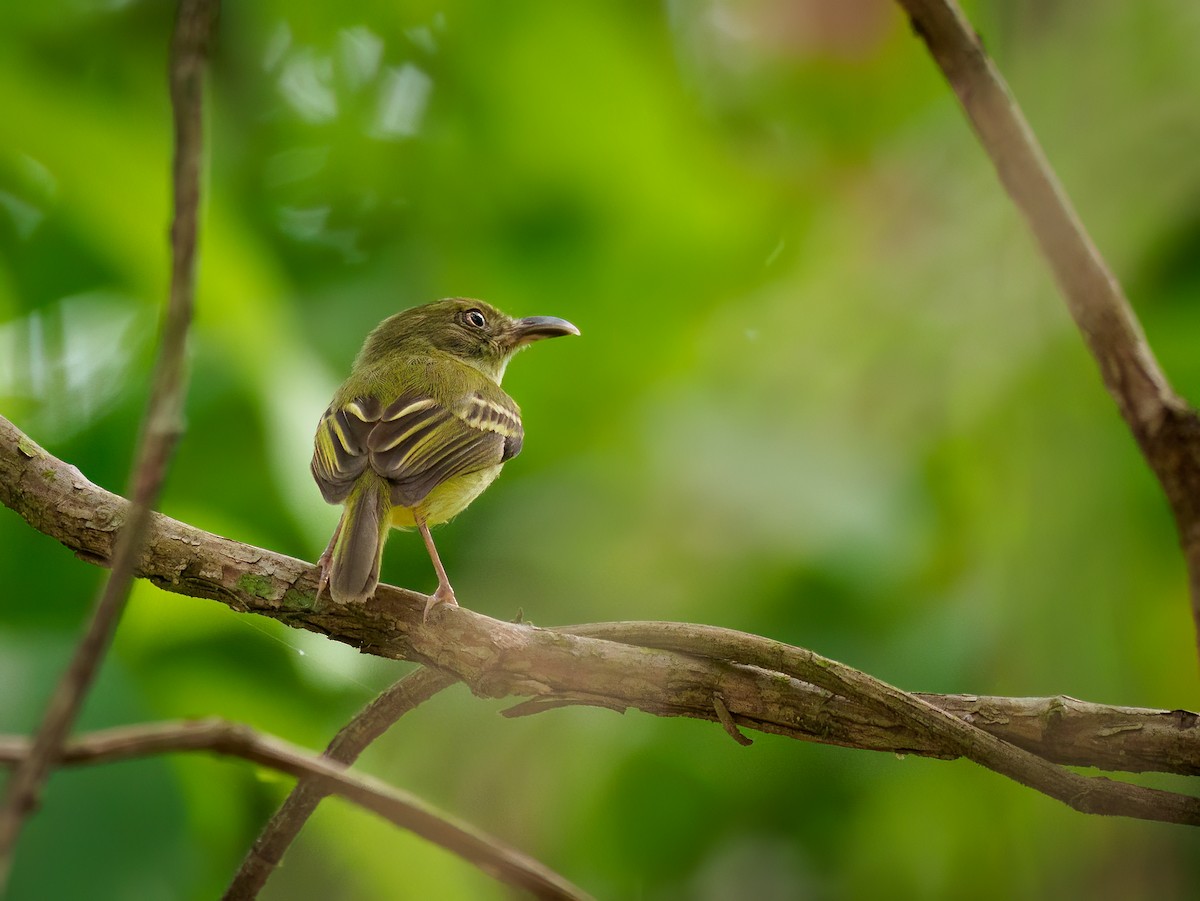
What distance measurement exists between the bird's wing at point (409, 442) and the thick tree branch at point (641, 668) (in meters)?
0.61

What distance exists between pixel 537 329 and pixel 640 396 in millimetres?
573

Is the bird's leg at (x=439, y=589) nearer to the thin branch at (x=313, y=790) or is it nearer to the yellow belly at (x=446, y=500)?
the yellow belly at (x=446, y=500)

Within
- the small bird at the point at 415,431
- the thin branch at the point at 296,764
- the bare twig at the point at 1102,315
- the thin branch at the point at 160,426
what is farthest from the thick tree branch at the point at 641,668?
the thin branch at the point at 160,426

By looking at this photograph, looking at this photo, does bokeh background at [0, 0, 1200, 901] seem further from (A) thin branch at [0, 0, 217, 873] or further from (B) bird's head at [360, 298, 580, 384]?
(A) thin branch at [0, 0, 217, 873]

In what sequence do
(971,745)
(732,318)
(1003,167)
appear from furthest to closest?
(732,318) < (971,745) < (1003,167)

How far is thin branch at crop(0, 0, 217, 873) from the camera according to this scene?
3.35 ft

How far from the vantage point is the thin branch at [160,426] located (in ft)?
3.35

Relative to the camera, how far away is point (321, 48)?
508 cm

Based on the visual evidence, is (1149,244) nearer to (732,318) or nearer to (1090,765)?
(732,318)

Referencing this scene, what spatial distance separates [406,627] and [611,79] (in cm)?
323

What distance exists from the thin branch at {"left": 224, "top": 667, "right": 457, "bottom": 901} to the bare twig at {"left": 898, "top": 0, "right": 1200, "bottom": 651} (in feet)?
4.30

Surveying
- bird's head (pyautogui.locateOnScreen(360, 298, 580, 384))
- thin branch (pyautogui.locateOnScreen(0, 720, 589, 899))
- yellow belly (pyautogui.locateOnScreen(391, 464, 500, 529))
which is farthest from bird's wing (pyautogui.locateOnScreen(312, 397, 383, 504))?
thin branch (pyautogui.locateOnScreen(0, 720, 589, 899))

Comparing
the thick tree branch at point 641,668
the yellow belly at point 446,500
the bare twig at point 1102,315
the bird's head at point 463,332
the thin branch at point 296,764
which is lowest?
the yellow belly at point 446,500

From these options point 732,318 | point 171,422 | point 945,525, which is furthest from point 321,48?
point 171,422
